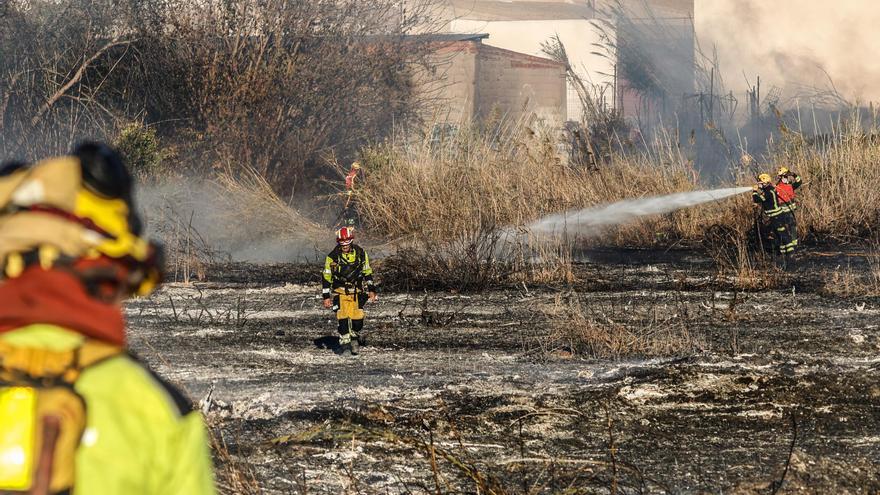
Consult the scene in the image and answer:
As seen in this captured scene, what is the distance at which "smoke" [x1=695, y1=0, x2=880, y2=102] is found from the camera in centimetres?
2997

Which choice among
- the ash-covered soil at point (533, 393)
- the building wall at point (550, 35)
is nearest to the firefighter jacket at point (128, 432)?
the ash-covered soil at point (533, 393)

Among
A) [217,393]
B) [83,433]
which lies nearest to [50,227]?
[83,433]

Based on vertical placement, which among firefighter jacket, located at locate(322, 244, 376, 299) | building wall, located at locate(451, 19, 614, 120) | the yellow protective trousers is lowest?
the yellow protective trousers

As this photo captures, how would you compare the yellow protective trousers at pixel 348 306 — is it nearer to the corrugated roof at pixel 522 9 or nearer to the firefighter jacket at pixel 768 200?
the firefighter jacket at pixel 768 200

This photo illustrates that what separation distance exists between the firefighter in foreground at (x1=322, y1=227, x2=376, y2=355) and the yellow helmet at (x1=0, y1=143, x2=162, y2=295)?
736 centimetres

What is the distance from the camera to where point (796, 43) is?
31.3 m

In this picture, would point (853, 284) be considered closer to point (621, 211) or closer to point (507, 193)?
point (507, 193)

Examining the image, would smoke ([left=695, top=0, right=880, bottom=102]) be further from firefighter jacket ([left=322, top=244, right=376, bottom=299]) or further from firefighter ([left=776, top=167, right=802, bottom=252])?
firefighter jacket ([left=322, top=244, right=376, bottom=299])

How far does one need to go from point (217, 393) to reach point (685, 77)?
2793 cm

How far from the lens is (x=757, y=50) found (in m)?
31.8

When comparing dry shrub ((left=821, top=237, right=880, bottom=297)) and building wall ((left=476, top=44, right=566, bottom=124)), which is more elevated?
building wall ((left=476, top=44, right=566, bottom=124))

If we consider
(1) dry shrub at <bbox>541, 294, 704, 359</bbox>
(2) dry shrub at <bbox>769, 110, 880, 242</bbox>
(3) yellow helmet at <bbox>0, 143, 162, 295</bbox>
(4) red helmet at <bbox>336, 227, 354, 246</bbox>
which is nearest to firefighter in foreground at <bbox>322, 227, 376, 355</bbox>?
(4) red helmet at <bbox>336, 227, 354, 246</bbox>

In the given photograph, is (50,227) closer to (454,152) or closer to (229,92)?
(454,152)

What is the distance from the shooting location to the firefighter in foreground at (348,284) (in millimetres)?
8922
